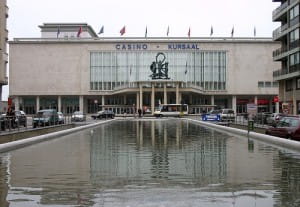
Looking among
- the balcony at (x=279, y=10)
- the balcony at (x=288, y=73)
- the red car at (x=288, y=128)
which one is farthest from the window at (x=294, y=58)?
the red car at (x=288, y=128)

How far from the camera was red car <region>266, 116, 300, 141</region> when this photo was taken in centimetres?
2325

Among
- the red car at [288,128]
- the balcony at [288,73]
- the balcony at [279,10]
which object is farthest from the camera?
the balcony at [279,10]

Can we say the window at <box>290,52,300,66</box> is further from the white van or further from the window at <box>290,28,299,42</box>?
the white van

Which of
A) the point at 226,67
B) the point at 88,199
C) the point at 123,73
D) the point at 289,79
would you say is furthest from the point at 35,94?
the point at 88,199

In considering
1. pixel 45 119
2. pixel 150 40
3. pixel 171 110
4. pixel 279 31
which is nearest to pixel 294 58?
pixel 279 31

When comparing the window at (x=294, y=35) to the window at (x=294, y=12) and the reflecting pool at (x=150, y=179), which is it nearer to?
the window at (x=294, y=12)

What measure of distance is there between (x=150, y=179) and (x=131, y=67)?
105143mm

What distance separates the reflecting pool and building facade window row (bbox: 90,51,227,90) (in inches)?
3849

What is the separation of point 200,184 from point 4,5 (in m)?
58.8

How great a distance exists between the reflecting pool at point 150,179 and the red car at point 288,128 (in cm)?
588

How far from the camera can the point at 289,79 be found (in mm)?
66812

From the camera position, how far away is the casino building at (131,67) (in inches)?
4456

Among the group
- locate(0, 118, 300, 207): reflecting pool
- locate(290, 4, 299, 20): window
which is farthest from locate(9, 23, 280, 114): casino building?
locate(0, 118, 300, 207): reflecting pool

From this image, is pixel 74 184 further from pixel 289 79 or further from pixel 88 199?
pixel 289 79
